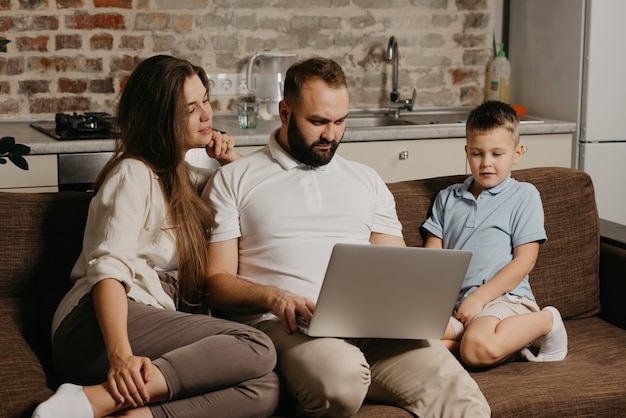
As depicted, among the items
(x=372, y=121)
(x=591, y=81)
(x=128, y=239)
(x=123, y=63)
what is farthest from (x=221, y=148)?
(x=591, y=81)

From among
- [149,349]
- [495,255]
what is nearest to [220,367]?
[149,349]

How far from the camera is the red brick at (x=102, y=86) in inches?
161

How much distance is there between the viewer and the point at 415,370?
2.14 m

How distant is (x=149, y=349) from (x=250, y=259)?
445 mm

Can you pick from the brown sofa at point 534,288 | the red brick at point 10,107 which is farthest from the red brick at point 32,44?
the brown sofa at point 534,288

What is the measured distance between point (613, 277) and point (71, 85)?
245 cm

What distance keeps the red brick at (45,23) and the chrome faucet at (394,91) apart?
1518 mm

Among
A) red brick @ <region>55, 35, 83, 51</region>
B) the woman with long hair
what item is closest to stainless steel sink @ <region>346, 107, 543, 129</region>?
red brick @ <region>55, 35, 83, 51</region>

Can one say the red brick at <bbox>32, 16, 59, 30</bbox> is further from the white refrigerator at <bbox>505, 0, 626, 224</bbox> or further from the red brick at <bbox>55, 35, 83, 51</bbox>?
the white refrigerator at <bbox>505, 0, 626, 224</bbox>

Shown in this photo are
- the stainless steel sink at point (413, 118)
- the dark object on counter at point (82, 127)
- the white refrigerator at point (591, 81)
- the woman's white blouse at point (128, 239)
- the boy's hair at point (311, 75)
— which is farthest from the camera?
the stainless steel sink at point (413, 118)

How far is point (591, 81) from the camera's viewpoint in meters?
4.12

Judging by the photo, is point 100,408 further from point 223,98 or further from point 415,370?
point 223,98

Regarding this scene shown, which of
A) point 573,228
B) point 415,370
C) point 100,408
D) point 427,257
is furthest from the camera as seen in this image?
point 573,228

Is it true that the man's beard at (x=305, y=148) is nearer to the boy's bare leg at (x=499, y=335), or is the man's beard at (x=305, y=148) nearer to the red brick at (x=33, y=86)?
the boy's bare leg at (x=499, y=335)
